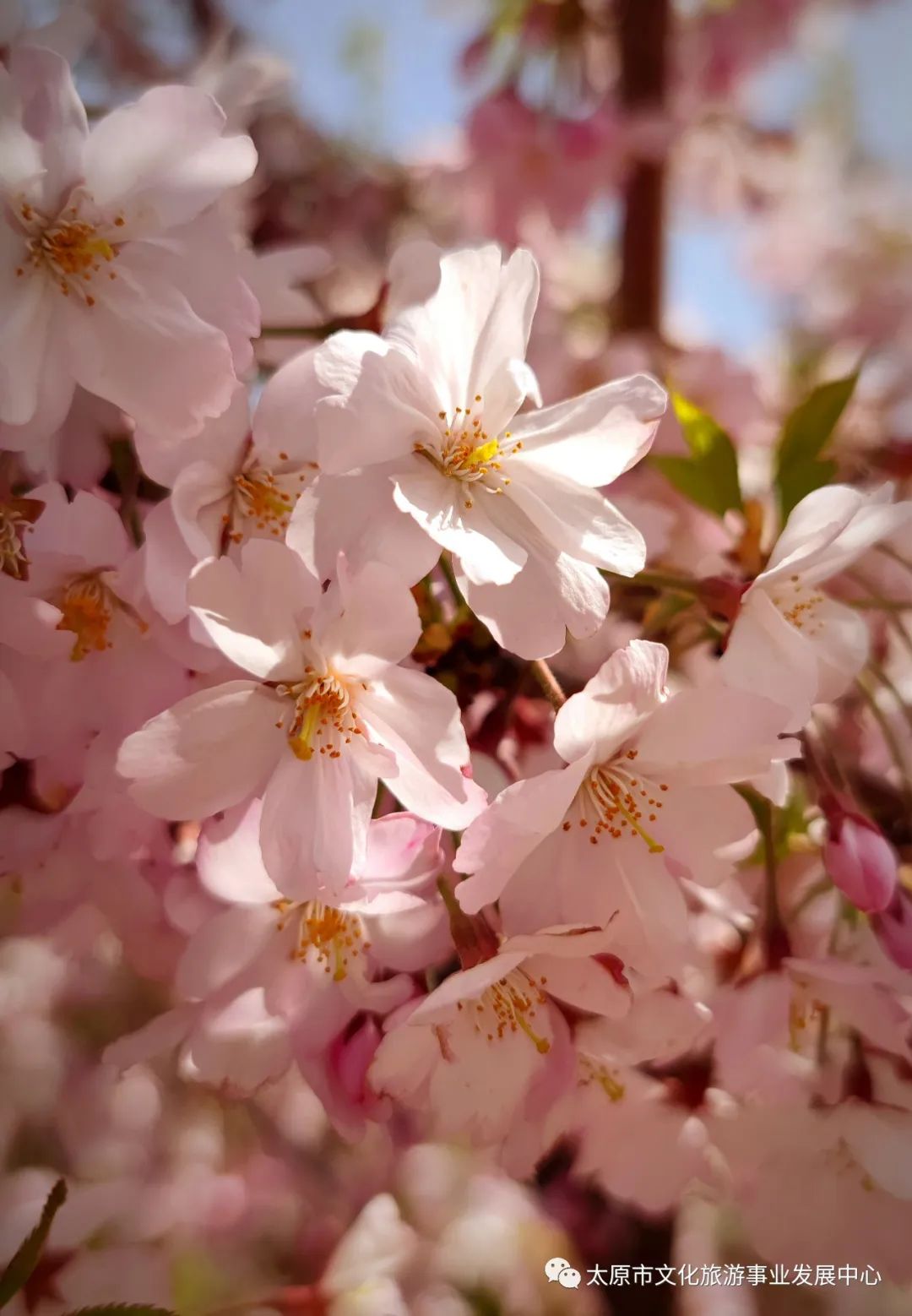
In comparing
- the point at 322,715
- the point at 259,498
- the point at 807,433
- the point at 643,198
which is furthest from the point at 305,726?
the point at 643,198

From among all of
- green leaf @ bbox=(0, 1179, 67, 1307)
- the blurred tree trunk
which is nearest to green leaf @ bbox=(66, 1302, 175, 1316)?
green leaf @ bbox=(0, 1179, 67, 1307)

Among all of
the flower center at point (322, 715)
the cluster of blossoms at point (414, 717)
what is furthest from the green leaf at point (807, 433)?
the flower center at point (322, 715)

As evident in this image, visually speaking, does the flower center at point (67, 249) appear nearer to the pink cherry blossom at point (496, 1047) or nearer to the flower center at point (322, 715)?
the flower center at point (322, 715)

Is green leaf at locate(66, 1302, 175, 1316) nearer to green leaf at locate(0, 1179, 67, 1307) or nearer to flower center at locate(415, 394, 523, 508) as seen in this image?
green leaf at locate(0, 1179, 67, 1307)

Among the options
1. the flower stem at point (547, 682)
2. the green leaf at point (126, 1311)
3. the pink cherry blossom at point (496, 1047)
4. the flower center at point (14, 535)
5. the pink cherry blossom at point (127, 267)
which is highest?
the pink cherry blossom at point (127, 267)

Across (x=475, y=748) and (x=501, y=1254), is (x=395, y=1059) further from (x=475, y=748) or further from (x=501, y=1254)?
(x=501, y=1254)
